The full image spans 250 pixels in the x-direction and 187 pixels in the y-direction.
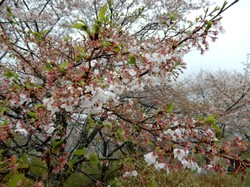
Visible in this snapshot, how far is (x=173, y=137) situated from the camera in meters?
1.54

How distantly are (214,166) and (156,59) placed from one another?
27.7 inches

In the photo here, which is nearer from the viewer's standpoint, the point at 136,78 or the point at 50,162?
the point at 136,78

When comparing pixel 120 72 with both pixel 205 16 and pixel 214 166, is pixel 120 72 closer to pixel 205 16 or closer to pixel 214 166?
pixel 205 16

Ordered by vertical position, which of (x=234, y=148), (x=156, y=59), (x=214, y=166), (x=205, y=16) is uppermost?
(x=205, y=16)

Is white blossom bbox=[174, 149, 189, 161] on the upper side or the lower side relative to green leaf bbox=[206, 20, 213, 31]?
lower

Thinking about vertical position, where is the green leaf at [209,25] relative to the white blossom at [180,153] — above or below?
above

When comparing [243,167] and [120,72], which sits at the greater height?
[120,72]

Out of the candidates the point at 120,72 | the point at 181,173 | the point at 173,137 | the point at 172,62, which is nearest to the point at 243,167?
the point at 173,137

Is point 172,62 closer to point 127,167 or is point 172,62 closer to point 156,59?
point 156,59

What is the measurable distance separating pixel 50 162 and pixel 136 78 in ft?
3.62

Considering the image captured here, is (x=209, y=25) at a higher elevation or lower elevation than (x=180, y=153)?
higher

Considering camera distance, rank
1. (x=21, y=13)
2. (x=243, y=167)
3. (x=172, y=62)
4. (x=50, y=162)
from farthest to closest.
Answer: (x=21, y=13) → (x=50, y=162) → (x=172, y=62) → (x=243, y=167)

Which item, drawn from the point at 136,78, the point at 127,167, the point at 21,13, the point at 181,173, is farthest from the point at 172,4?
the point at 136,78

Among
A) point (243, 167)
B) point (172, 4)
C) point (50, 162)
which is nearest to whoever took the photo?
point (243, 167)
